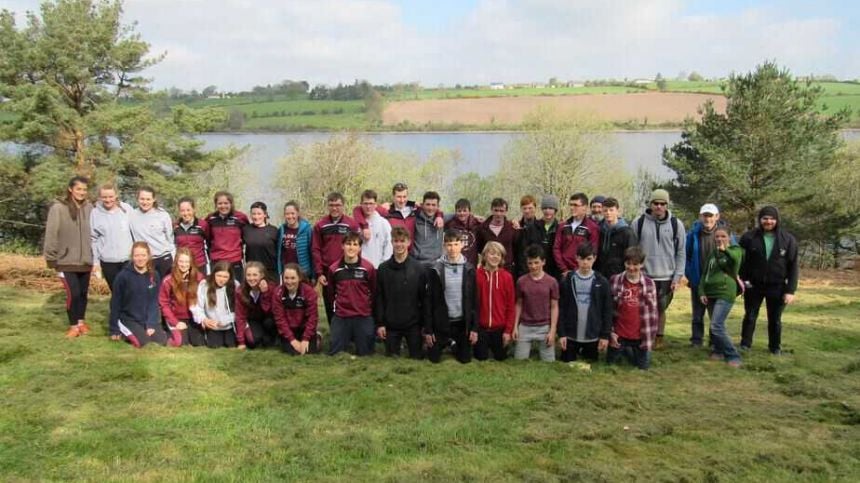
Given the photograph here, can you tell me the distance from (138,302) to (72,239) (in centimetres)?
97

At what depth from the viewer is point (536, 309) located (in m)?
6.50

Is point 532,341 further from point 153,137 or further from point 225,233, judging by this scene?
point 153,137

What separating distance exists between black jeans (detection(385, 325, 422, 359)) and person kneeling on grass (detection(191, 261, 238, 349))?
170 cm

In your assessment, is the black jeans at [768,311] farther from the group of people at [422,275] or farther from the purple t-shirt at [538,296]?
the purple t-shirt at [538,296]

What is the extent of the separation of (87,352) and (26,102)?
1700cm

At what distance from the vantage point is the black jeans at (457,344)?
6492 mm

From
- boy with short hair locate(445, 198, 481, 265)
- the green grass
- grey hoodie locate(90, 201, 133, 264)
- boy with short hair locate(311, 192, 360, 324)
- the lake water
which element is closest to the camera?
the green grass

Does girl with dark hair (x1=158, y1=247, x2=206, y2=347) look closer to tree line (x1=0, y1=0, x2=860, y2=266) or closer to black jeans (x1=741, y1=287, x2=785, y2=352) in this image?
black jeans (x1=741, y1=287, x2=785, y2=352)

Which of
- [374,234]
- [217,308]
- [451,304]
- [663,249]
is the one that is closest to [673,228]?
[663,249]

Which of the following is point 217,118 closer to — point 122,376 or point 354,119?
point 122,376

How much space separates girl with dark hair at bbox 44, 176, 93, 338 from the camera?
6.69 metres

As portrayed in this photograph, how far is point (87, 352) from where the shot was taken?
249 inches

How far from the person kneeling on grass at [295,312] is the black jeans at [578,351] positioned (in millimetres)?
2619

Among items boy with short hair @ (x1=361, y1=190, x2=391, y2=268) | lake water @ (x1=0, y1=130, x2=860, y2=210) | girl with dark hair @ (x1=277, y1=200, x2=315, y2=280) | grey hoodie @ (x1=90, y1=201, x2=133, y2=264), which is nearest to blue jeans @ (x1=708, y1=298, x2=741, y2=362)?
boy with short hair @ (x1=361, y1=190, x2=391, y2=268)
